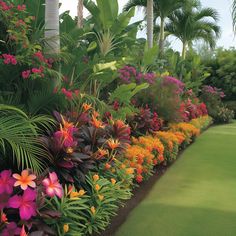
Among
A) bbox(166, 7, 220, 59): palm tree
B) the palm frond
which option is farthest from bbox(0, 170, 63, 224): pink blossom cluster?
bbox(166, 7, 220, 59): palm tree

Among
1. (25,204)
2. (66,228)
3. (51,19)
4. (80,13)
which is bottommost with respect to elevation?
(66,228)

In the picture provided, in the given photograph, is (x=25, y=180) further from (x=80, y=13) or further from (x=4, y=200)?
(x=80, y=13)

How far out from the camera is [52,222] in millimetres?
3146

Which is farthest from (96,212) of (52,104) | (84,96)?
(84,96)

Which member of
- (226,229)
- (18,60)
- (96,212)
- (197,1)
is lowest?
(226,229)

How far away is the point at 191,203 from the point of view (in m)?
5.08

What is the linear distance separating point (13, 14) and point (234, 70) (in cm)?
1968

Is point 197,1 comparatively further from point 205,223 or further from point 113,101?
point 205,223

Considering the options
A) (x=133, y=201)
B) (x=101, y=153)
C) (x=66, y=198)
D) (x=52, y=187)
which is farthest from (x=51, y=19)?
(x=52, y=187)

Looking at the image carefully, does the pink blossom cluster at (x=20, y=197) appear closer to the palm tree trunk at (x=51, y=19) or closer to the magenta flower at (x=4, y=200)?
the magenta flower at (x=4, y=200)

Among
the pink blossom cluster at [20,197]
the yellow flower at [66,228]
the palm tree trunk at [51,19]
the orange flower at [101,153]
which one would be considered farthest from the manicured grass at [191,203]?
the palm tree trunk at [51,19]

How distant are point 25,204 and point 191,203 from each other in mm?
3013

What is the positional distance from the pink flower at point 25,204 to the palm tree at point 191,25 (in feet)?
57.7

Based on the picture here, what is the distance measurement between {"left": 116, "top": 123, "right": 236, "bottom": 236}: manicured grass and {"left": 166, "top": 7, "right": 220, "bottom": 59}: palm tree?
42.0 ft
